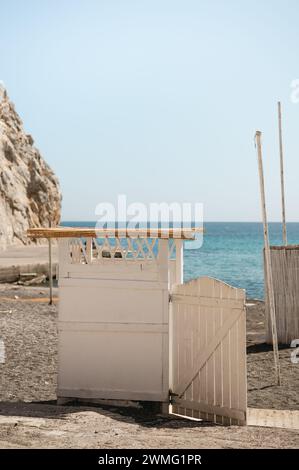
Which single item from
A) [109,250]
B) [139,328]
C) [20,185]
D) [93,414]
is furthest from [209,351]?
[20,185]

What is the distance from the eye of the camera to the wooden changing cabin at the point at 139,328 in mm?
8977

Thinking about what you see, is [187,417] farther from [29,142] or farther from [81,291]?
[29,142]

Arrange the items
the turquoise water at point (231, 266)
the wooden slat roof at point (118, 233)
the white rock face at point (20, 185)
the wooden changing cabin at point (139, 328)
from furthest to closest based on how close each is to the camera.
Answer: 1. the white rock face at point (20, 185)
2. the turquoise water at point (231, 266)
3. the wooden slat roof at point (118, 233)
4. the wooden changing cabin at point (139, 328)

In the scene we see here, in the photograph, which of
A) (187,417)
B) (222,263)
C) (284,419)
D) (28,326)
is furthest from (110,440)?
(222,263)

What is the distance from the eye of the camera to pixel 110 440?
704 cm

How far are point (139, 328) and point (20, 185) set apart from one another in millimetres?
51618

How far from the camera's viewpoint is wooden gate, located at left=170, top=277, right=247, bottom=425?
862 centimetres

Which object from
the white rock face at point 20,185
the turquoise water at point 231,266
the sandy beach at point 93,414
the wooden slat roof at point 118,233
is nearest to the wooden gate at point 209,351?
the sandy beach at point 93,414

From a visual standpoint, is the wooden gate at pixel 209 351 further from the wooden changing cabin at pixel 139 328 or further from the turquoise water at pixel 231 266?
the turquoise water at pixel 231 266

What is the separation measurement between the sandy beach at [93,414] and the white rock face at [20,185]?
38.8 m

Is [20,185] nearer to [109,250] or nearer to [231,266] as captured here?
[231,266]

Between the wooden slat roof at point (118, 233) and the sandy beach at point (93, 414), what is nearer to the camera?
the sandy beach at point (93, 414)

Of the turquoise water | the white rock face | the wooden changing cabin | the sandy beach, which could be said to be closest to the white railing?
the wooden changing cabin

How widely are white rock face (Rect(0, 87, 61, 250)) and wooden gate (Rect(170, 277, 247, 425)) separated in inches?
1702
